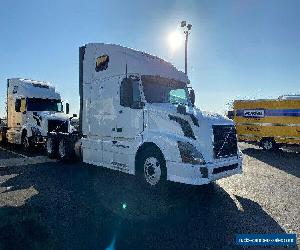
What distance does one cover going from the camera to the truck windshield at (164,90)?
9164 millimetres

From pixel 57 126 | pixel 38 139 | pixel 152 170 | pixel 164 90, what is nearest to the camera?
pixel 152 170

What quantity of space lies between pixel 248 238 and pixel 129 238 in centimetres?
205

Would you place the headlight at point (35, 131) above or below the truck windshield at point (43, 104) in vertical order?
below

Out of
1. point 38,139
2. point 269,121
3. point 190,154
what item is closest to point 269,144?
point 269,121

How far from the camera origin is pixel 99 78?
417 inches

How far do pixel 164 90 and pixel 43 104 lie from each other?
10968 millimetres

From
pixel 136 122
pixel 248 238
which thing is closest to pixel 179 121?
pixel 136 122

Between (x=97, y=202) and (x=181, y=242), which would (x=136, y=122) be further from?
(x=181, y=242)

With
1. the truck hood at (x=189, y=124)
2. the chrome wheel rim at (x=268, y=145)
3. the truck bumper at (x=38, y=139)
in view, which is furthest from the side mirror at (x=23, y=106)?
the chrome wheel rim at (x=268, y=145)

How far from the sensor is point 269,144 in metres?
21.0

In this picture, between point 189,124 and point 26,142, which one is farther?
point 26,142

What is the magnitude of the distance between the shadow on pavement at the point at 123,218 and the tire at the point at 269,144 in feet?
41.1

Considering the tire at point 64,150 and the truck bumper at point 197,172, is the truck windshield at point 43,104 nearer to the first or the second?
the tire at point 64,150

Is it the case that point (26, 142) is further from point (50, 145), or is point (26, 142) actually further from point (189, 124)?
point (189, 124)
